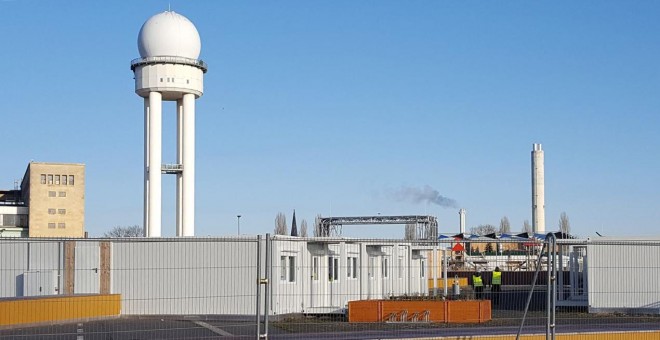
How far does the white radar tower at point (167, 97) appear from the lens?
180 ft

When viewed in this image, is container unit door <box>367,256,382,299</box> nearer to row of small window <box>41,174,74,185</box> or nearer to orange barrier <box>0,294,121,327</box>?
orange barrier <box>0,294,121,327</box>

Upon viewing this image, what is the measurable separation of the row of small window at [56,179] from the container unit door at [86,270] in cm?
8701

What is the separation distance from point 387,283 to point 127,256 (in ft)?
30.7

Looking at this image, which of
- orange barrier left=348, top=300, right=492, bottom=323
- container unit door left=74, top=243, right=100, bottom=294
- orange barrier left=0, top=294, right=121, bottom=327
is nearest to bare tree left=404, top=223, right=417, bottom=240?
container unit door left=74, top=243, right=100, bottom=294

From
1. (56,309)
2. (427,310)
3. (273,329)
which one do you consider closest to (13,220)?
(427,310)

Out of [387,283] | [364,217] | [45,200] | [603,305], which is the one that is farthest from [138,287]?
[45,200]

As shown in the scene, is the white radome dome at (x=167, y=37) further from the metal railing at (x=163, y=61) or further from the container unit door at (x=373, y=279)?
the container unit door at (x=373, y=279)

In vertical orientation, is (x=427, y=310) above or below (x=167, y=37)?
below

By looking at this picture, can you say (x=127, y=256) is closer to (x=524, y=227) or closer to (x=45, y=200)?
(x=45, y=200)

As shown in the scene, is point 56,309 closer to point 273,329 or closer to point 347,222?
point 273,329

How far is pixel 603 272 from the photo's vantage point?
32062 mm

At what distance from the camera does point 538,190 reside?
100m

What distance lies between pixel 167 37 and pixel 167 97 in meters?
3.46

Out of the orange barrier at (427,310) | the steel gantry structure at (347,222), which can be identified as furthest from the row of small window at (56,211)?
the orange barrier at (427,310)
